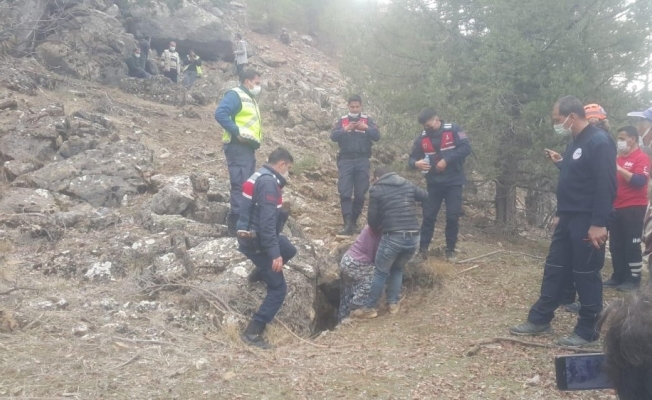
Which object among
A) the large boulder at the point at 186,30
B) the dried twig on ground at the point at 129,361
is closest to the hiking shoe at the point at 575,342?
the dried twig on ground at the point at 129,361

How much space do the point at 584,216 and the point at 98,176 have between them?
6.61 m

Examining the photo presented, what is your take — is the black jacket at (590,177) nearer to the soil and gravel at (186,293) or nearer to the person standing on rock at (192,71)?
the soil and gravel at (186,293)

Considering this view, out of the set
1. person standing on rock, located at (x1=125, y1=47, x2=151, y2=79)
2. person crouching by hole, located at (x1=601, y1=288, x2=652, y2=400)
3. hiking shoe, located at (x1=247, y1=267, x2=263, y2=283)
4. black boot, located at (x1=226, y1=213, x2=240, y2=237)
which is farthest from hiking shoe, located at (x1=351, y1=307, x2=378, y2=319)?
person standing on rock, located at (x1=125, y1=47, x2=151, y2=79)

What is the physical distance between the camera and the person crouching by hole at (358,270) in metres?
6.65

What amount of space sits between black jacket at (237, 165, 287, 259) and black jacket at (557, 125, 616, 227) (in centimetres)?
236

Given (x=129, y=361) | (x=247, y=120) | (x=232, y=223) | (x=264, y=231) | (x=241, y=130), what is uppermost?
(x=247, y=120)

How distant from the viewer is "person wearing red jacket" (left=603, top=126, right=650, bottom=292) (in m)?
6.26

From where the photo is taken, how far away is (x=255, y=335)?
548 cm

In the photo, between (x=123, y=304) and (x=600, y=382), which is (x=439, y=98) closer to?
(x=123, y=304)

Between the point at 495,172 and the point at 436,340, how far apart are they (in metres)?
3.59

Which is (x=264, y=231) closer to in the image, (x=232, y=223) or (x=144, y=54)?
(x=232, y=223)

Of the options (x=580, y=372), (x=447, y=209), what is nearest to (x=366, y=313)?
(x=447, y=209)

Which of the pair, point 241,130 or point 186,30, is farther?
point 186,30

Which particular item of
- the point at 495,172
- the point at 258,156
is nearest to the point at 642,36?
the point at 495,172
